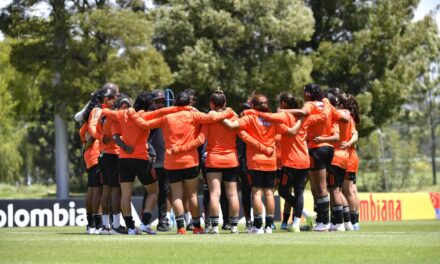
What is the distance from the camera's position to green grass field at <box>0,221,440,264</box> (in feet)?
41.4

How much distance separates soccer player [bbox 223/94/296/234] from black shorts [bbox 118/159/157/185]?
1656 millimetres

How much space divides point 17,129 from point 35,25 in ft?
71.4

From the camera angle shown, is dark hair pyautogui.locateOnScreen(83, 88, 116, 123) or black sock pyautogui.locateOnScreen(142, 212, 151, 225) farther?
black sock pyautogui.locateOnScreen(142, 212, 151, 225)

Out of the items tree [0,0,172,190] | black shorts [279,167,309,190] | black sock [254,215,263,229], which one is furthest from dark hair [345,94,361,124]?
tree [0,0,172,190]

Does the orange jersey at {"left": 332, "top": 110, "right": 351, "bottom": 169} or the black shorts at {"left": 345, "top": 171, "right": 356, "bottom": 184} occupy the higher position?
the orange jersey at {"left": 332, "top": 110, "right": 351, "bottom": 169}

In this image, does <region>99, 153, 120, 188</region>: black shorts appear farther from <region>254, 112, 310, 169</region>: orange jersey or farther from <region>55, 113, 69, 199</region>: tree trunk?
<region>55, 113, 69, 199</region>: tree trunk

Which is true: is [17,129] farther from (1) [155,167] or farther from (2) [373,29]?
(1) [155,167]

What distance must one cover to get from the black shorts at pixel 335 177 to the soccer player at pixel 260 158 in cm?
137

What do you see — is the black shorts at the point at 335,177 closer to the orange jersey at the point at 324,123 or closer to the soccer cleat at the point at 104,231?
the orange jersey at the point at 324,123

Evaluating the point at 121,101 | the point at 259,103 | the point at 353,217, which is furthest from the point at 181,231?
A: the point at 353,217

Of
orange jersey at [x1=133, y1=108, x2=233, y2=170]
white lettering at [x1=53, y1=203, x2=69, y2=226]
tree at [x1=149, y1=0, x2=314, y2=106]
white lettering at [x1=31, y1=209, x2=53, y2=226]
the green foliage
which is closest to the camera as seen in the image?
orange jersey at [x1=133, y1=108, x2=233, y2=170]

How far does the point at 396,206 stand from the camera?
110 ft

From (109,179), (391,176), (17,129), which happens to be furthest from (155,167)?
(17,129)

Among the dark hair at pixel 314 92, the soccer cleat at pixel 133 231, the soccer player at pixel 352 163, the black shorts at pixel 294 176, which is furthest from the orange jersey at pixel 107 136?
the soccer player at pixel 352 163
